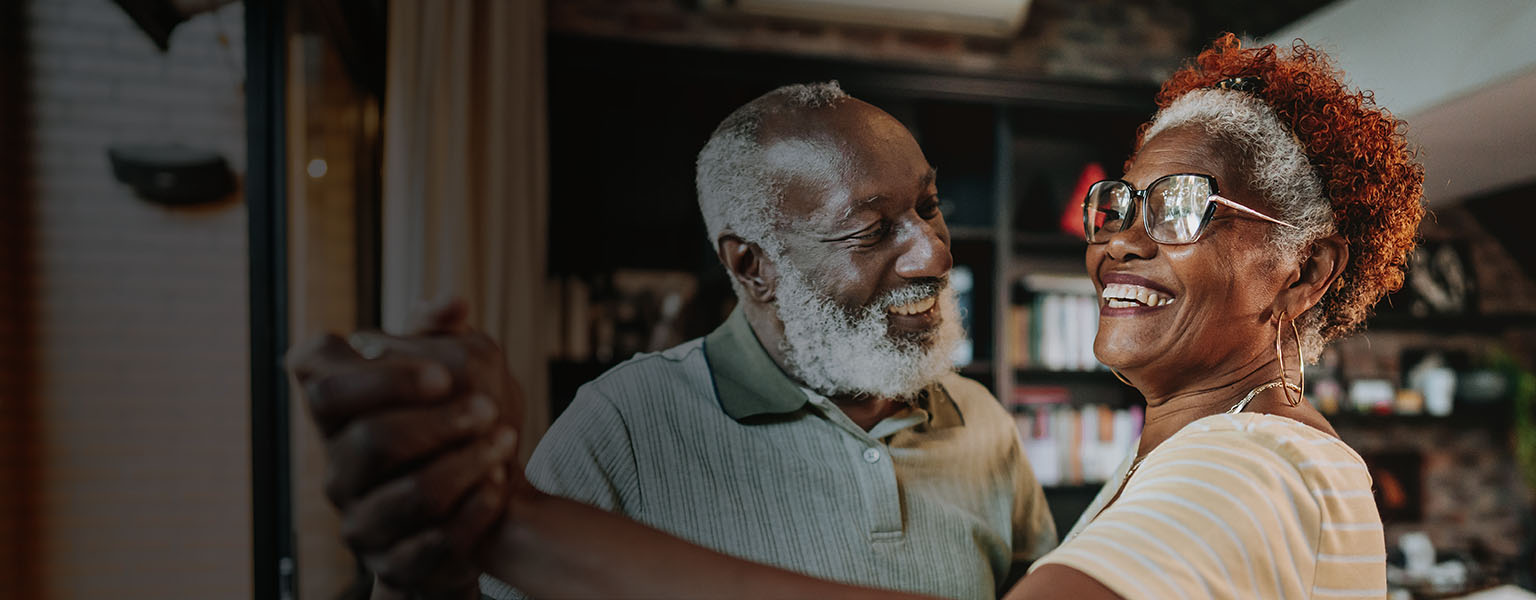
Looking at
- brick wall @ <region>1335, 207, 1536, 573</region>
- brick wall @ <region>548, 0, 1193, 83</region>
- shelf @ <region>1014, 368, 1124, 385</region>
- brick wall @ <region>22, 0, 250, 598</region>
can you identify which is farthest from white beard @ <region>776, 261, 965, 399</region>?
brick wall @ <region>548, 0, 1193, 83</region>

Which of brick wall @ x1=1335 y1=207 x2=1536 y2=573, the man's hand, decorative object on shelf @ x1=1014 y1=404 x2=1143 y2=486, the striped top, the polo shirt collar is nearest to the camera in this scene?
the man's hand

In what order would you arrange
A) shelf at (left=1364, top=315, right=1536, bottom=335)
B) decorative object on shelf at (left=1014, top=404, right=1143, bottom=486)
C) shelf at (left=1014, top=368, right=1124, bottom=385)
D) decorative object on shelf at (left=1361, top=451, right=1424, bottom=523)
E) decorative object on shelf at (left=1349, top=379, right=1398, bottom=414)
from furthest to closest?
1. decorative object on shelf at (left=1349, top=379, right=1398, bottom=414)
2. shelf at (left=1014, top=368, right=1124, bottom=385)
3. shelf at (left=1364, top=315, right=1536, bottom=335)
4. decorative object on shelf at (left=1014, top=404, right=1143, bottom=486)
5. decorative object on shelf at (left=1361, top=451, right=1424, bottom=523)

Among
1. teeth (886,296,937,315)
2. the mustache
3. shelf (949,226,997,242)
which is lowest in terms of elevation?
teeth (886,296,937,315)

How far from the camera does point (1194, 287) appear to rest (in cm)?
50

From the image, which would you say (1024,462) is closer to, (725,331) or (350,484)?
(725,331)

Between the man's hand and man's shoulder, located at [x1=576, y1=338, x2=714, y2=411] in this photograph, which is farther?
man's shoulder, located at [x1=576, y1=338, x2=714, y2=411]

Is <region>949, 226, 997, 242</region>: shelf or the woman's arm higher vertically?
<region>949, 226, 997, 242</region>: shelf

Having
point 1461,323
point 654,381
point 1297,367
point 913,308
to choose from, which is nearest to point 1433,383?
point 1461,323

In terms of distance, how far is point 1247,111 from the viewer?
1.67ft

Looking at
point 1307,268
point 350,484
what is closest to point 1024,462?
point 1307,268

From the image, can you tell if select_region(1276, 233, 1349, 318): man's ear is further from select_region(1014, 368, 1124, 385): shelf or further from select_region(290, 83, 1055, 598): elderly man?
select_region(1014, 368, 1124, 385): shelf

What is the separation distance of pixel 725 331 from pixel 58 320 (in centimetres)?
114

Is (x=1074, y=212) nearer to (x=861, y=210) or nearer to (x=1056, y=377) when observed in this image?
(x=1056, y=377)

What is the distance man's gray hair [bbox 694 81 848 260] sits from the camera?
56cm
